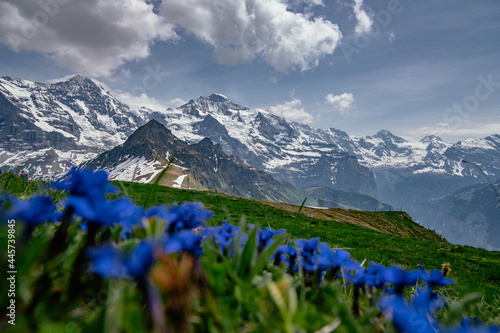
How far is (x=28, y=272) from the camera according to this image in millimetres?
1142

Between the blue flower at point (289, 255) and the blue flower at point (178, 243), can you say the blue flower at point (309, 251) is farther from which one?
the blue flower at point (178, 243)

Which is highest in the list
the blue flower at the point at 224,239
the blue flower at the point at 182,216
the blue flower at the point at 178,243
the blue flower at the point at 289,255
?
the blue flower at the point at 182,216

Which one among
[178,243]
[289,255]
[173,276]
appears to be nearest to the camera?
[173,276]

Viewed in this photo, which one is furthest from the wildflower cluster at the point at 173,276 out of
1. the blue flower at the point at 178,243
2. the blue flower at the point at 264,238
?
the blue flower at the point at 264,238

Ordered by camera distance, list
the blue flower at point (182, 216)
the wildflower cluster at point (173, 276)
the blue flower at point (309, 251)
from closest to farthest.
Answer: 1. the wildflower cluster at point (173, 276)
2. the blue flower at point (182, 216)
3. the blue flower at point (309, 251)

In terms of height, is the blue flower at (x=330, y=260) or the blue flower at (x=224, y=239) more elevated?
the blue flower at (x=224, y=239)

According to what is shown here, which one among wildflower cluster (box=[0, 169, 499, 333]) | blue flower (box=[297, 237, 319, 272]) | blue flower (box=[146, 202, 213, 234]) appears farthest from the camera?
blue flower (box=[297, 237, 319, 272])

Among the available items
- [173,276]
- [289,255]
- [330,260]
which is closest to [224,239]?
[289,255]

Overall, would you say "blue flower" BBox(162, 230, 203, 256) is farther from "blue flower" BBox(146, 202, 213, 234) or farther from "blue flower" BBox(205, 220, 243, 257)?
"blue flower" BBox(205, 220, 243, 257)

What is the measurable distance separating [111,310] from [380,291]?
56.9 inches

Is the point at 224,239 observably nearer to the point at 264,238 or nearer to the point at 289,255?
the point at 264,238

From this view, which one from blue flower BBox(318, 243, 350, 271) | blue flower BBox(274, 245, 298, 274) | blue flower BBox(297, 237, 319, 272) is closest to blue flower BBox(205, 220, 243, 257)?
blue flower BBox(274, 245, 298, 274)

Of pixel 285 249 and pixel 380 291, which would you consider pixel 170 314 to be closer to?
pixel 285 249

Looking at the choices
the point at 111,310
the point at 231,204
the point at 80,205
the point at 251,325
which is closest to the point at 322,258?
the point at 251,325
